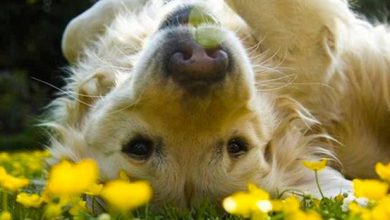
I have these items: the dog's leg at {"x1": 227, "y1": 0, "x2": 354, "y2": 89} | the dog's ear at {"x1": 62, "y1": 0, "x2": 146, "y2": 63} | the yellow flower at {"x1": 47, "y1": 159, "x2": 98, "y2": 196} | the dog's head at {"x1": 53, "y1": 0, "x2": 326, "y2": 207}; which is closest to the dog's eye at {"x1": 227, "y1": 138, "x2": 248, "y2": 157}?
the dog's head at {"x1": 53, "y1": 0, "x2": 326, "y2": 207}

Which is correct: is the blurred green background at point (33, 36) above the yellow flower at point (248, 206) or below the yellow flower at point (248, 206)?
below

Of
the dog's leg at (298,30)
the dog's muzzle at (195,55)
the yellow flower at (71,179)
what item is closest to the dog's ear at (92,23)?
the dog's leg at (298,30)

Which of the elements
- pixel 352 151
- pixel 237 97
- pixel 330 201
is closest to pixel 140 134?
pixel 237 97

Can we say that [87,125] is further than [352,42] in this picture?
No

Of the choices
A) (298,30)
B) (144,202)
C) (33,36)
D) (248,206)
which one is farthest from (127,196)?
(33,36)

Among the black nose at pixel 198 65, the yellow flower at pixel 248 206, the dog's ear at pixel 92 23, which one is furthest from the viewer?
the dog's ear at pixel 92 23

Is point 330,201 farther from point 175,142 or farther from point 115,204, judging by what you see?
point 115,204

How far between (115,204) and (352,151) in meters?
2.44

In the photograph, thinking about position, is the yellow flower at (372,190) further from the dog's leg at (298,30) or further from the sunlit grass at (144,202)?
the dog's leg at (298,30)

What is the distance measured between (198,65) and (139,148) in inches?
19.4

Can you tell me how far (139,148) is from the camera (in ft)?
8.48

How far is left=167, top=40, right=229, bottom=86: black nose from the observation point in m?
2.26

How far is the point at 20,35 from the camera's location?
49.8 feet

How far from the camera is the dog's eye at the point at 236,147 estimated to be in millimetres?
2582
